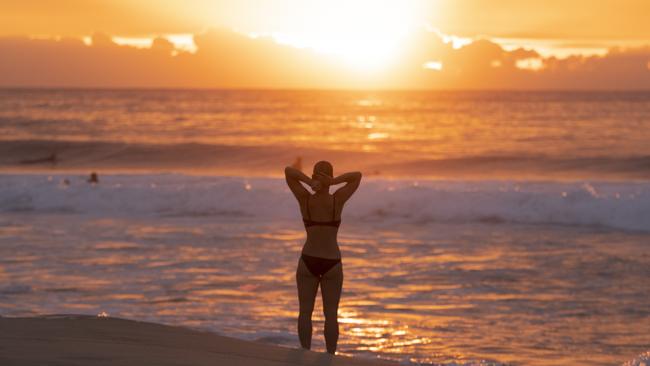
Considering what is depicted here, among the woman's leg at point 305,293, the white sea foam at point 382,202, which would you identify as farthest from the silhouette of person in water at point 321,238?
the white sea foam at point 382,202

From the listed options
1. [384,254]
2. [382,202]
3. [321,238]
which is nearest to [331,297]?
[321,238]

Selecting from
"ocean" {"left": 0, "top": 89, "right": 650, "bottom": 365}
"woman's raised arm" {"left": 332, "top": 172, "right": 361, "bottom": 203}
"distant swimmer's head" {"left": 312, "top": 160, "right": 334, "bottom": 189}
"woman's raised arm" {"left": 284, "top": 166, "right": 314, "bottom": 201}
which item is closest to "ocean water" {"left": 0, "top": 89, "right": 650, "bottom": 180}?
"ocean" {"left": 0, "top": 89, "right": 650, "bottom": 365}

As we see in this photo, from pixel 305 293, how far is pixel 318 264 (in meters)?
0.32

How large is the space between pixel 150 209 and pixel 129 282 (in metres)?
11.6

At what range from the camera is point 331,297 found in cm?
807

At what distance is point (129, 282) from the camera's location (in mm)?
14219

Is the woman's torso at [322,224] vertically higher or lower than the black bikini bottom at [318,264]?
higher

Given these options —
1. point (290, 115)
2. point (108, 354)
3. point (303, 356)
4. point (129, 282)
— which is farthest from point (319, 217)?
point (290, 115)

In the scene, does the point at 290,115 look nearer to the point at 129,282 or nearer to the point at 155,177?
the point at 155,177

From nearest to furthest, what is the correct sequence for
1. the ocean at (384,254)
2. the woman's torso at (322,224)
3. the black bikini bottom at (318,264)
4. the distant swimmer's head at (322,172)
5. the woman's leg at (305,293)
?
the distant swimmer's head at (322,172)
the woman's torso at (322,224)
the black bikini bottom at (318,264)
the woman's leg at (305,293)
the ocean at (384,254)

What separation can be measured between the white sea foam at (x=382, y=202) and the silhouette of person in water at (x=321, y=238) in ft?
50.6

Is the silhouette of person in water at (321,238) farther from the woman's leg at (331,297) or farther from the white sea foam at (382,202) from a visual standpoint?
the white sea foam at (382,202)

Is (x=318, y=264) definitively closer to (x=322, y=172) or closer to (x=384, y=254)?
(x=322, y=172)

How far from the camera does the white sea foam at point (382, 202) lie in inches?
939
